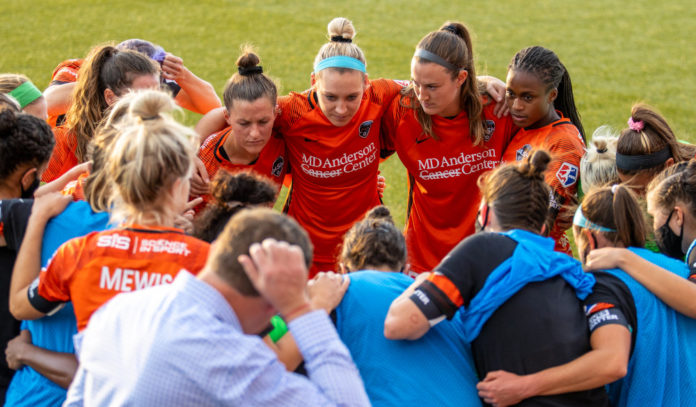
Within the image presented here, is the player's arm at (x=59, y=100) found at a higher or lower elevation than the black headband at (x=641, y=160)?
higher

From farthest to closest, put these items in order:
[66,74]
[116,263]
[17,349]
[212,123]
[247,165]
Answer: [66,74] < [212,123] < [247,165] < [17,349] < [116,263]

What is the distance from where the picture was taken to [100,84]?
444cm

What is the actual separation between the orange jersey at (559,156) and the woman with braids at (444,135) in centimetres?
25

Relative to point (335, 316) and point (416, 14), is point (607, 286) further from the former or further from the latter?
point (416, 14)

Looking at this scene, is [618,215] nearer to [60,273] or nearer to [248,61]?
[60,273]

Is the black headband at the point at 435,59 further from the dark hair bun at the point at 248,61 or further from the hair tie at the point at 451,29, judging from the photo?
the dark hair bun at the point at 248,61

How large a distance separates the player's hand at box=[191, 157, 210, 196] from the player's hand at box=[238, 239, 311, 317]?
7.90 ft

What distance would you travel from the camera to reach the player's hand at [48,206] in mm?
3011

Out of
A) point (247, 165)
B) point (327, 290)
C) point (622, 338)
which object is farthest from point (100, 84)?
point (622, 338)

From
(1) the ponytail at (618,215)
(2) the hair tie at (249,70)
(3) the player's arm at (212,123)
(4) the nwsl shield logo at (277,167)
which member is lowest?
(4) the nwsl shield logo at (277,167)

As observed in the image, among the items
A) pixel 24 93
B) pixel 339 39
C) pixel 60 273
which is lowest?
pixel 60 273

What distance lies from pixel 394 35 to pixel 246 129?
458 inches

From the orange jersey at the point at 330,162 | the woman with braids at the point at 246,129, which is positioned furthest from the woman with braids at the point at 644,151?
the woman with braids at the point at 246,129

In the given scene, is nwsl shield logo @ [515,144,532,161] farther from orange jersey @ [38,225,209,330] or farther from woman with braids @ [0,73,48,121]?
woman with braids @ [0,73,48,121]
